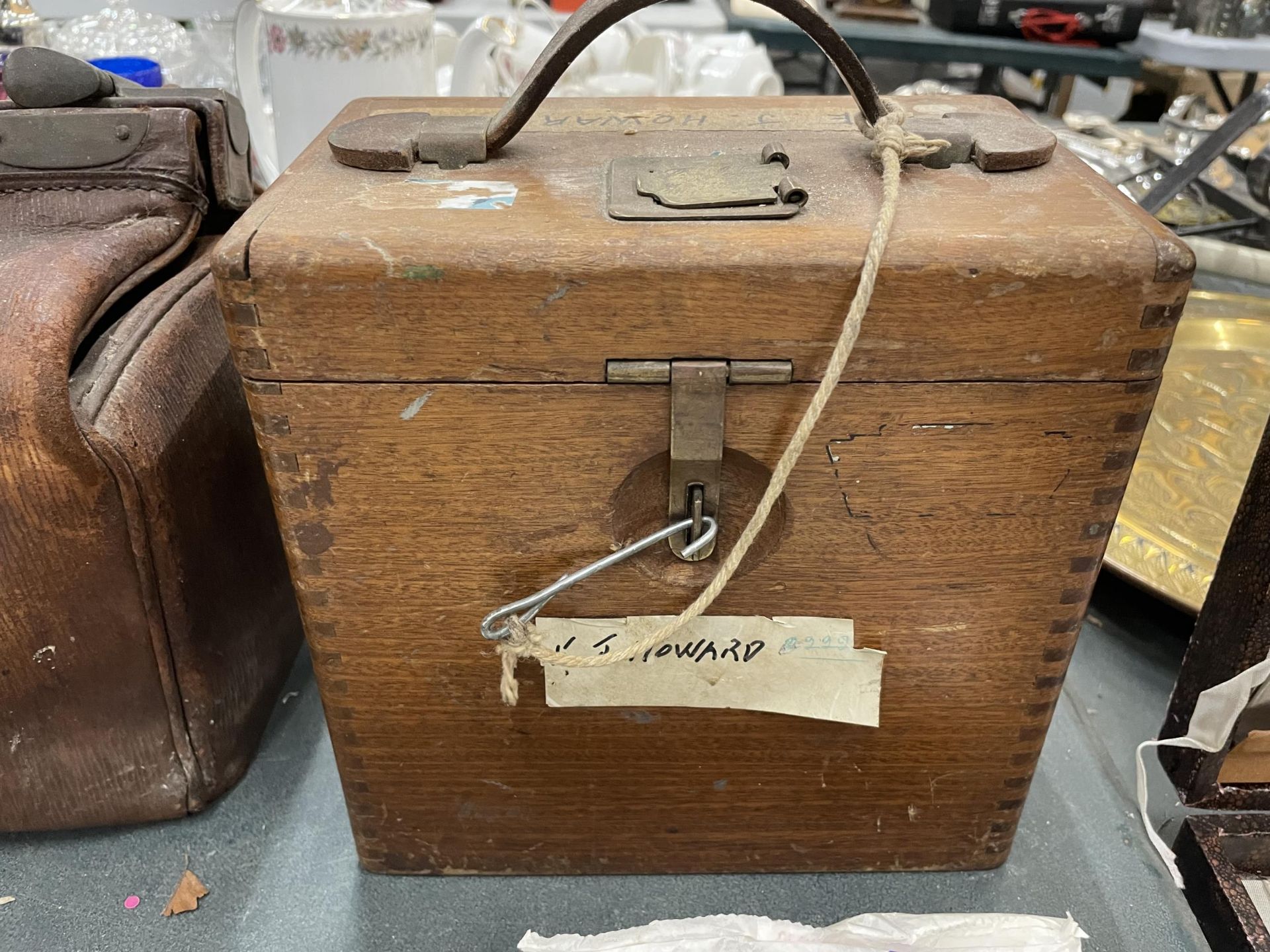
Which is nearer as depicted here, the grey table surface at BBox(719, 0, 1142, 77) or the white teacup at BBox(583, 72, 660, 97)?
the white teacup at BBox(583, 72, 660, 97)

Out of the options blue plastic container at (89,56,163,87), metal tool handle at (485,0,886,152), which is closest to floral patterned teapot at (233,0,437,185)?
blue plastic container at (89,56,163,87)

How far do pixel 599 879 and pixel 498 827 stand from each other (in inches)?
2.8

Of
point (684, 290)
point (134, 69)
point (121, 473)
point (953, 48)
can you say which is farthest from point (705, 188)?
point (953, 48)

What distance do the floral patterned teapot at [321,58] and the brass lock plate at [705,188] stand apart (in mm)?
376

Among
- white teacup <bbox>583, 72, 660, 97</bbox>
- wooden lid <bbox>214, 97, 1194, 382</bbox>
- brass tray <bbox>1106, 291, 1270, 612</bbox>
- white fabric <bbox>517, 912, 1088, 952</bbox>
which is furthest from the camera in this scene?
white teacup <bbox>583, 72, 660, 97</bbox>

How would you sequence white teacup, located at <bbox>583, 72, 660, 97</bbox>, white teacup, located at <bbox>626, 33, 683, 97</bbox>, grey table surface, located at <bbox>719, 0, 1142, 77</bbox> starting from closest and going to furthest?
white teacup, located at <bbox>583, 72, 660, 97</bbox> < white teacup, located at <bbox>626, 33, 683, 97</bbox> < grey table surface, located at <bbox>719, 0, 1142, 77</bbox>

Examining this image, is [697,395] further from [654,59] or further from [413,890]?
[654,59]


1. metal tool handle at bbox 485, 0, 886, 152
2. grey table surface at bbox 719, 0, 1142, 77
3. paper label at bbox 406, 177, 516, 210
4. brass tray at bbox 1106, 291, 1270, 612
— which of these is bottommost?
brass tray at bbox 1106, 291, 1270, 612

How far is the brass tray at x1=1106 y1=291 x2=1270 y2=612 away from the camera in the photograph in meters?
0.71

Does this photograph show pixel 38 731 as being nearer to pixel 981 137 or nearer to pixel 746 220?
pixel 746 220

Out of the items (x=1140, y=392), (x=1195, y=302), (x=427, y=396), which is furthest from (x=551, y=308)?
(x=1195, y=302)

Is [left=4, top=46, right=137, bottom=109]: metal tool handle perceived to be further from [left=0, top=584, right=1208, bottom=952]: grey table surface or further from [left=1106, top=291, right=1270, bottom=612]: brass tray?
[left=1106, top=291, right=1270, bottom=612]: brass tray

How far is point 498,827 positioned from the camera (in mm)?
570

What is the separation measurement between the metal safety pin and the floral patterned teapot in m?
0.49
